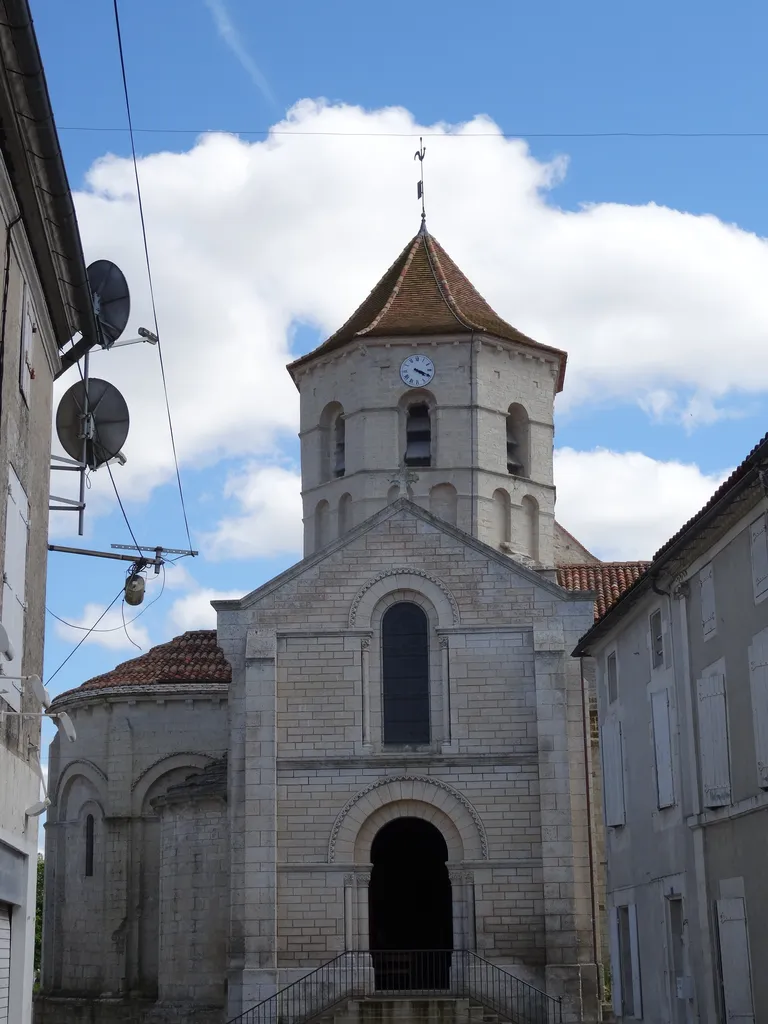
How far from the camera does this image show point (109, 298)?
→ 16.9 metres

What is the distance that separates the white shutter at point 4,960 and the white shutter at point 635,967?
1196 centimetres

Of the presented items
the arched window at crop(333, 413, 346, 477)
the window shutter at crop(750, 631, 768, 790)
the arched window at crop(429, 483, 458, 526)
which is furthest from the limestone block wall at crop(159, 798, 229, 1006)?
the window shutter at crop(750, 631, 768, 790)

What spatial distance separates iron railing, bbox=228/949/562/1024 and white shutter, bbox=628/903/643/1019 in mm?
3622

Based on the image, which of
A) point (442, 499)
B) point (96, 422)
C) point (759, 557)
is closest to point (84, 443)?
point (96, 422)

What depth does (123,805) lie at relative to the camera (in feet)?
114

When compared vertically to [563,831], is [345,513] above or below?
above

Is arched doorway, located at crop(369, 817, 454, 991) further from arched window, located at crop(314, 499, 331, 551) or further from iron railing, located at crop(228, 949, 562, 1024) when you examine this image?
arched window, located at crop(314, 499, 331, 551)

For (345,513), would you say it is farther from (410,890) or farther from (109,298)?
(109,298)

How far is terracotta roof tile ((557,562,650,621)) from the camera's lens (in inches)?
1353

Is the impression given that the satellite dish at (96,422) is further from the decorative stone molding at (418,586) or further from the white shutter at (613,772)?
the decorative stone molding at (418,586)

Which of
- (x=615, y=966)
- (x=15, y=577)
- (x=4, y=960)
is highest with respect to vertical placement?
(x=15, y=577)

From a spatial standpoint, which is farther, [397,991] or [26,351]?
[397,991]

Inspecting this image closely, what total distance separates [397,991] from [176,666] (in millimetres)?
11997

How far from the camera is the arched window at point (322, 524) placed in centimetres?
3662
